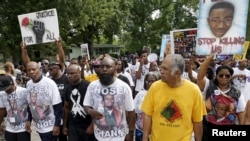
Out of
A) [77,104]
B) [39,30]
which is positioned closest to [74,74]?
[77,104]

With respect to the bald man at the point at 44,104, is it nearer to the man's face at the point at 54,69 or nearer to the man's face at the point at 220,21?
the man's face at the point at 54,69

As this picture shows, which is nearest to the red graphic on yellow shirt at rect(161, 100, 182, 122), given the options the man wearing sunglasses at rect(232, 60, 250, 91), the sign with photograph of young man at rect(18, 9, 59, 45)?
the man wearing sunglasses at rect(232, 60, 250, 91)

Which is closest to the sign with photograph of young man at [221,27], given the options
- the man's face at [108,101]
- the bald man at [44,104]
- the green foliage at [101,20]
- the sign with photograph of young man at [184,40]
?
the man's face at [108,101]

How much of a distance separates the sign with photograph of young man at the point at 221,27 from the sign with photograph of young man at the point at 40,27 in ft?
10.1

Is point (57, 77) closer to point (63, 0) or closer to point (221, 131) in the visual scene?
point (221, 131)

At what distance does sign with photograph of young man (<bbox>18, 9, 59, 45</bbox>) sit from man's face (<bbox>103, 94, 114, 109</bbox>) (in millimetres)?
3133

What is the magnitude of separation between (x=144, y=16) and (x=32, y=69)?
170ft

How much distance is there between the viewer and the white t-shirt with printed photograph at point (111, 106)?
4980 mm

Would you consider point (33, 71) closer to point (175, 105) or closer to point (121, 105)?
point (121, 105)

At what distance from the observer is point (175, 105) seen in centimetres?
422

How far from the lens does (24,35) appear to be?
8.34 metres

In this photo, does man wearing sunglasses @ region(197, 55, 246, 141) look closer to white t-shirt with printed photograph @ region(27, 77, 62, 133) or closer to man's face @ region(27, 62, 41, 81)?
white t-shirt with printed photograph @ region(27, 77, 62, 133)

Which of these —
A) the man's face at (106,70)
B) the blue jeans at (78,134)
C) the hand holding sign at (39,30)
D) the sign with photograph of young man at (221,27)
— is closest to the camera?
the man's face at (106,70)

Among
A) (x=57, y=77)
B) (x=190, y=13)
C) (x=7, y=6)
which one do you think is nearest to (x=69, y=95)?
(x=57, y=77)
